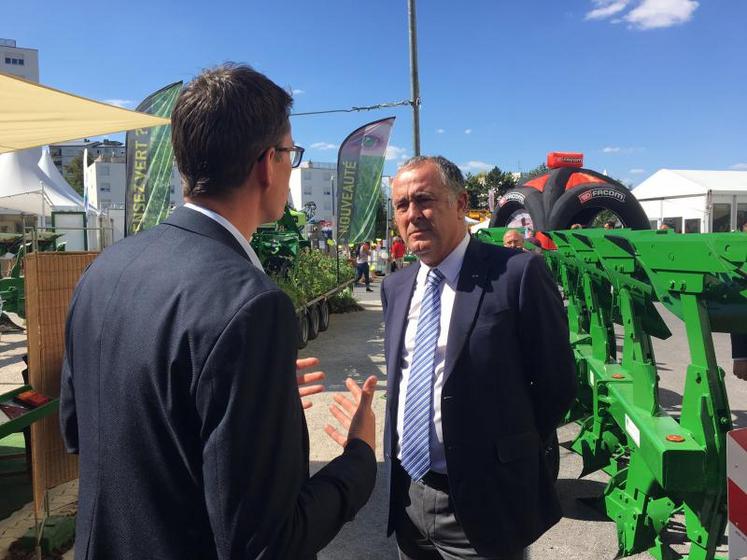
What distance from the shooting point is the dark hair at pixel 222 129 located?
1.09 meters

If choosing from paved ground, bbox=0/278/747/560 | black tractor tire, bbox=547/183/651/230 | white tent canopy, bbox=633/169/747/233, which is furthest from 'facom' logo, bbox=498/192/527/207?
white tent canopy, bbox=633/169/747/233

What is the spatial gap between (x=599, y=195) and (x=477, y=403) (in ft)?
24.6

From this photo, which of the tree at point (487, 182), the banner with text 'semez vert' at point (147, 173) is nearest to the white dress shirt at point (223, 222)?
the banner with text 'semez vert' at point (147, 173)

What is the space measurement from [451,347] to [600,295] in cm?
298

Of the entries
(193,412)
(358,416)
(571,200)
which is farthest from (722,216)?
(193,412)

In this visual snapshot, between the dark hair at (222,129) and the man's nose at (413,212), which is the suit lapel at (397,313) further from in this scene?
the dark hair at (222,129)

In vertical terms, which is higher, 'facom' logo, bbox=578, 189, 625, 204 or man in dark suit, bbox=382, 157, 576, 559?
'facom' logo, bbox=578, 189, 625, 204

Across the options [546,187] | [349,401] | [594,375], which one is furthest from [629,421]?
[546,187]

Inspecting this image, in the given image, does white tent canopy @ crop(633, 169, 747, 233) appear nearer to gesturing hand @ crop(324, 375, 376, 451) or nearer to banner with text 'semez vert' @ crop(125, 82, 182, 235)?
banner with text 'semez vert' @ crop(125, 82, 182, 235)

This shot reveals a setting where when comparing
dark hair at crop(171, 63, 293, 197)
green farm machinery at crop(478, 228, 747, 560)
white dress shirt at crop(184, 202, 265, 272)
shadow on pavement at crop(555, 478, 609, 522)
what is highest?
dark hair at crop(171, 63, 293, 197)

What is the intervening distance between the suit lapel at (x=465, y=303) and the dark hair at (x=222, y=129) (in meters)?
1.07

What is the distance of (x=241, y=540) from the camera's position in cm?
92

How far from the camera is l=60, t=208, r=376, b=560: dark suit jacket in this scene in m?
0.90

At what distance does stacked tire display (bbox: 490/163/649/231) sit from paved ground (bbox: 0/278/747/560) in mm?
2303
